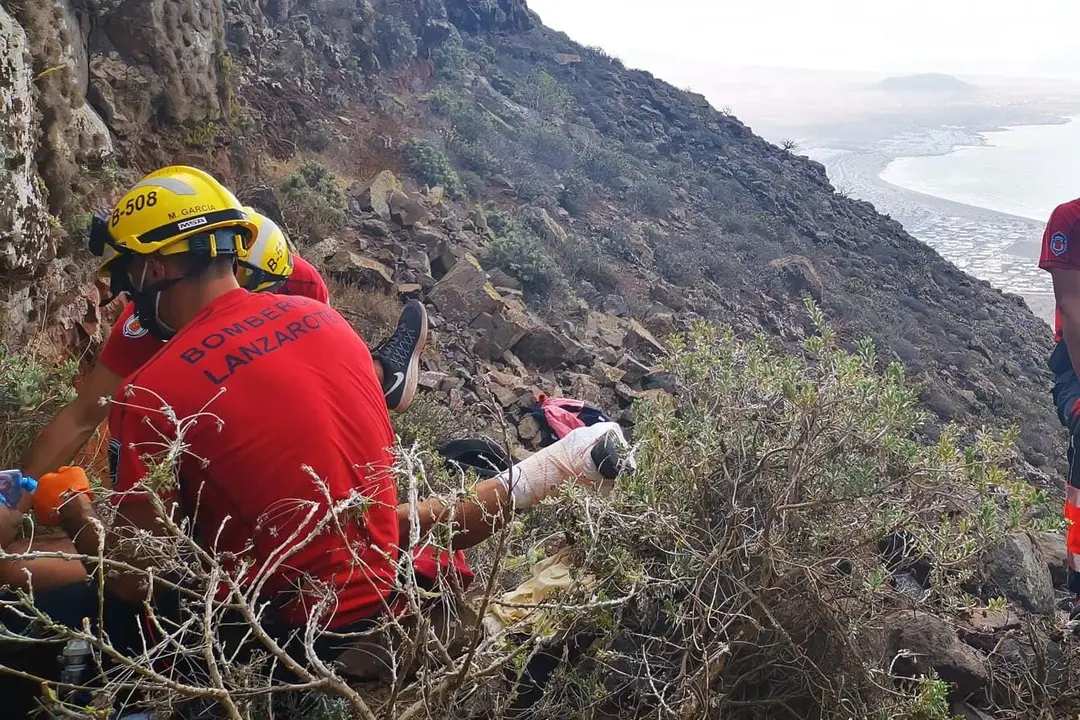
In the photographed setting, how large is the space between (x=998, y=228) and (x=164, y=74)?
121 feet

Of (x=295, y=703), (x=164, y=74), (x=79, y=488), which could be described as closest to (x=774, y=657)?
(x=295, y=703)

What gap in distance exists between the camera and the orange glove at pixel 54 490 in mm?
1623

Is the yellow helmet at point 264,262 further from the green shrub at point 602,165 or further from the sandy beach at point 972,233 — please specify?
the sandy beach at point 972,233

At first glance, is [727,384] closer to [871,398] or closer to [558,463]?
[871,398]

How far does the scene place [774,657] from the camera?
220 centimetres

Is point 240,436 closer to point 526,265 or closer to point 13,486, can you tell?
point 13,486

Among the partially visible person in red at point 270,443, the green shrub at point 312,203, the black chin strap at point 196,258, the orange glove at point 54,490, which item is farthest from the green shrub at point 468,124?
the orange glove at point 54,490

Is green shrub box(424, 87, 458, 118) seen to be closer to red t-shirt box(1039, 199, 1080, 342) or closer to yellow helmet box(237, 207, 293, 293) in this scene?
yellow helmet box(237, 207, 293, 293)

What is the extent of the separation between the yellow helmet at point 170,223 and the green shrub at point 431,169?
28.2ft

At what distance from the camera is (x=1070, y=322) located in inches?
120

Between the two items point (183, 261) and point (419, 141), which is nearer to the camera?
point (183, 261)

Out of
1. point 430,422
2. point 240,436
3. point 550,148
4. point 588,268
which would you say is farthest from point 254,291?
point 550,148

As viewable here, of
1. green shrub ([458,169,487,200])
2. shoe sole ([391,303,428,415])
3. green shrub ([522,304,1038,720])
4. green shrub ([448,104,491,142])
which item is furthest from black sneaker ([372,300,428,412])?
green shrub ([448,104,491,142])

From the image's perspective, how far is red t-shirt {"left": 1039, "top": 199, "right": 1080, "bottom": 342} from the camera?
123 inches
